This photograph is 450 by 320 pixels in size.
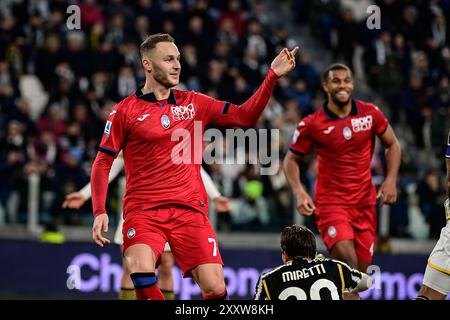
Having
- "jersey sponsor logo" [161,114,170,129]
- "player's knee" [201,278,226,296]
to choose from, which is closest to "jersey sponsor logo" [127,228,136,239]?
"player's knee" [201,278,226,296]

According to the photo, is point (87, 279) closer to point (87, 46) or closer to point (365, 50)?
point (87, 46)

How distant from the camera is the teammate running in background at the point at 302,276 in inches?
253

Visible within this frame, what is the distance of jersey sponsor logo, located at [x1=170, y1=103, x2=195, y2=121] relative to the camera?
7.72 m

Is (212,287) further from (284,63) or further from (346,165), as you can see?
(346,165)

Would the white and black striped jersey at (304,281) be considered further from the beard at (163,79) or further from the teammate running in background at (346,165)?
the teammate running in background at (346,165)

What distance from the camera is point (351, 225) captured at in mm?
9555

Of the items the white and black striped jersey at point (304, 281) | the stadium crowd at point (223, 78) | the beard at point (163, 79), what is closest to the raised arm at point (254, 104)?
the beard at point (163, 79)

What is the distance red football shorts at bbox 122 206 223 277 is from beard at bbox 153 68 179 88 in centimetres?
94

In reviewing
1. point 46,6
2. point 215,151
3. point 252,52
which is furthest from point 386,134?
point 46,6

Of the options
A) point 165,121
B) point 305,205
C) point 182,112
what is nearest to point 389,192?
point 305,205

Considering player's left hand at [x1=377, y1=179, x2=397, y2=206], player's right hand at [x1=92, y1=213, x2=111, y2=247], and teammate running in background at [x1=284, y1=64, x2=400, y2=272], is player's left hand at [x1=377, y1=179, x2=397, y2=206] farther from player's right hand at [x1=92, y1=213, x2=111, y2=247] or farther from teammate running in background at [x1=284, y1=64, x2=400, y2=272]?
player's right hand at [x1=92, y1=213, x2=111, y2=247]

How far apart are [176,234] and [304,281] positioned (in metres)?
1.47

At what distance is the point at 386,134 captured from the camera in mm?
9586
